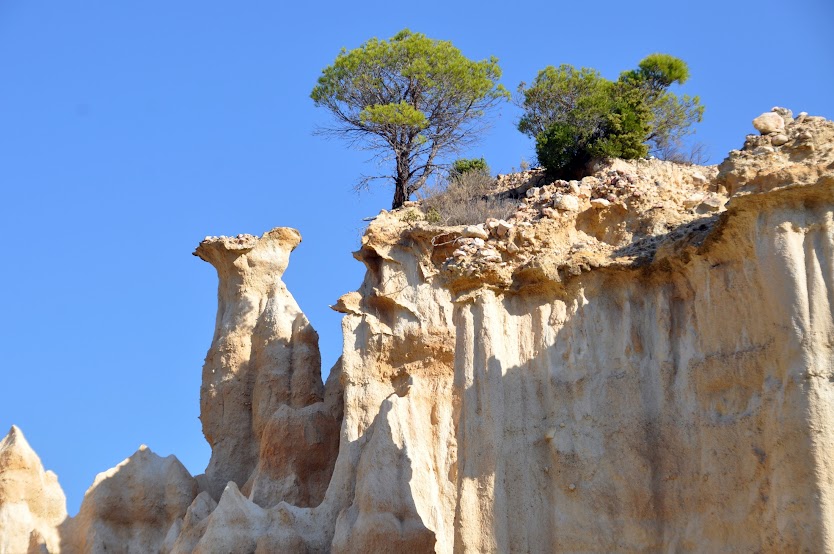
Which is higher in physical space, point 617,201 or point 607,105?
point 607,105

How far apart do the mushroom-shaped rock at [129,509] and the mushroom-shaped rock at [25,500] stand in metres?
0.41

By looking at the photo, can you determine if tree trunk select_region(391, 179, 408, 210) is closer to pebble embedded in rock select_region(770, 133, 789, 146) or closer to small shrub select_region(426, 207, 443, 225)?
small shrub select_region(426, 207, 443, 225)

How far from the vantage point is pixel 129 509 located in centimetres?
2738

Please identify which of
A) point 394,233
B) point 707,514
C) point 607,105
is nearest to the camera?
point 707,514

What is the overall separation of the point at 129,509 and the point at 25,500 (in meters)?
1.83

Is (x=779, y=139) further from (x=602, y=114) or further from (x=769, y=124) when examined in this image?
(x=602, y=114)

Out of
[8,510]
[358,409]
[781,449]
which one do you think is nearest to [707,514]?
[781,449]

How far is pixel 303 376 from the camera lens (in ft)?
92.2

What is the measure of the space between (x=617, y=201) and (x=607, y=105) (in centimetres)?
874

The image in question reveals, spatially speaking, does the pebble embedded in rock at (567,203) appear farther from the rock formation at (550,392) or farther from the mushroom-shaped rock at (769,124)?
the mushroom-shaped rock at (769,124)

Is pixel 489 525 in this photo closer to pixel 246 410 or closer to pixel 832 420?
pixel 832 420

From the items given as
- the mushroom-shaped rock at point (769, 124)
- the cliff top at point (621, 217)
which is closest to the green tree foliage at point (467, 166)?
the cliff top at point (621, 217)

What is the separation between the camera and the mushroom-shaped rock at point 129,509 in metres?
27.1

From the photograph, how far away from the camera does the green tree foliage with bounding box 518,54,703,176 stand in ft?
101
